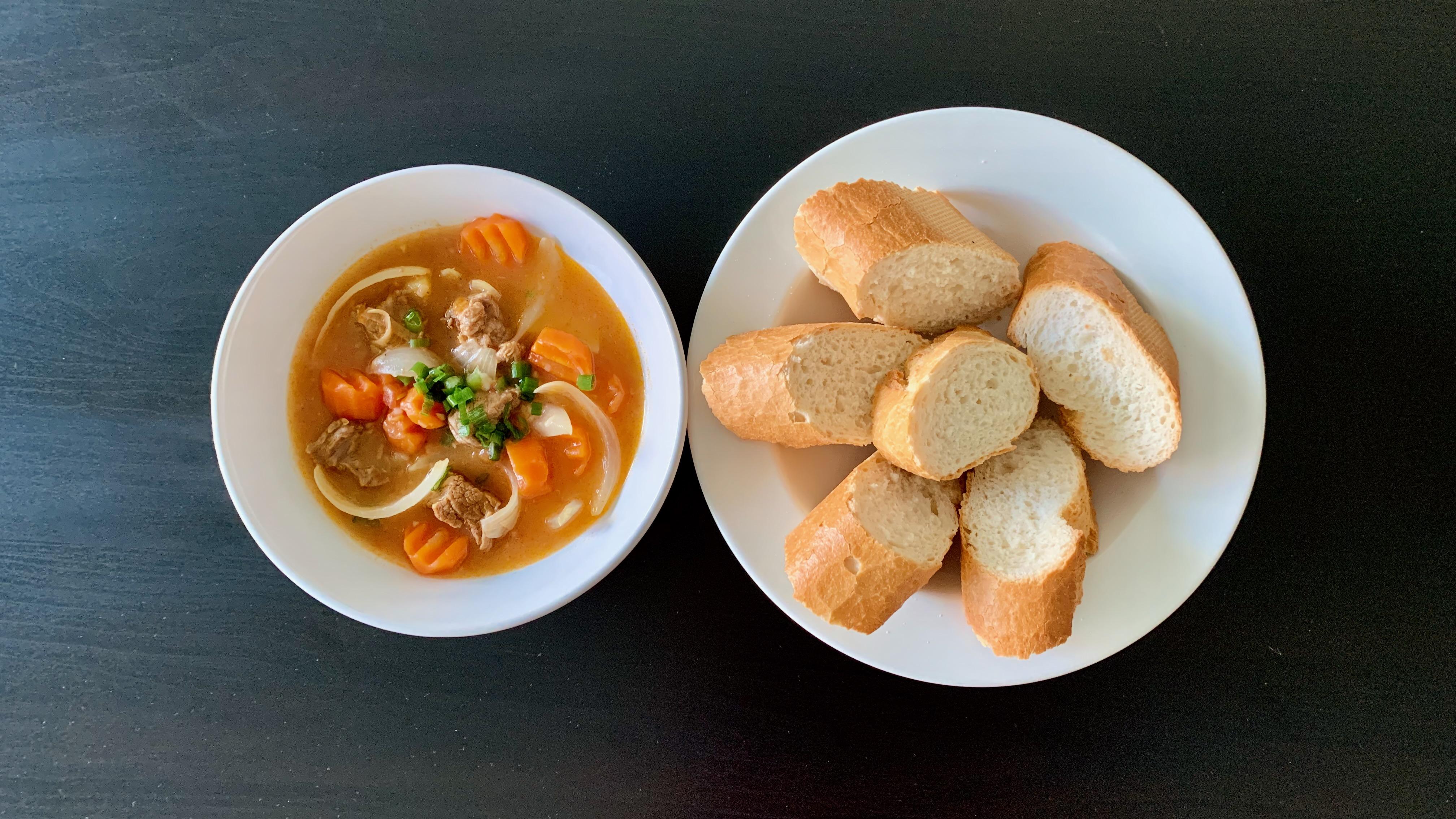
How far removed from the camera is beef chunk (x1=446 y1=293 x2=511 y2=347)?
90.8 inches

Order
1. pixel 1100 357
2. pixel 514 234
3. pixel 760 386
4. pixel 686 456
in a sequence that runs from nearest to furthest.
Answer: pixel 760 386 < pixel 1100 357 < pixel 514 234 < pixel 686 456

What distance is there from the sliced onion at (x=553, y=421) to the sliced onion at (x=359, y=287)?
0.60 m

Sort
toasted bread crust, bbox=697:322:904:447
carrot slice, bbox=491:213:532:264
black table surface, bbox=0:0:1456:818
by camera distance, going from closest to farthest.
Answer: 1. toasted bread crust, bbox=697:322:904:447
2. carrot slice, bbox=491:213:532:264
3. black table surface, bbox=0:0:1456:818

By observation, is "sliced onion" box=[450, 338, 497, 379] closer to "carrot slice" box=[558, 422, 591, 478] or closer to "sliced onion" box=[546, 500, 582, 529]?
"carrot slice" box=[558, 422, 591, 478]

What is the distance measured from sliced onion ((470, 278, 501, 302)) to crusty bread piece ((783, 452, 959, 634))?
117cm

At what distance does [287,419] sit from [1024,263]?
2309 millimetres

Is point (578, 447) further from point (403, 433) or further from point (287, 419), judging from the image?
point (287, 419)

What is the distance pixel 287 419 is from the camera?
2355 mm

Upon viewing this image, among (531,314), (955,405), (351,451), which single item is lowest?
(351,451)

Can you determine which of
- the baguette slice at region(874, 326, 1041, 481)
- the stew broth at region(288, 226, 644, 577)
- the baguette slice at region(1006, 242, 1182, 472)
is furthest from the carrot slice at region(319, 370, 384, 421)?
the baguette slice at region(1006, 242, 1182, 472)

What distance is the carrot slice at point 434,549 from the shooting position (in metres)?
2.34

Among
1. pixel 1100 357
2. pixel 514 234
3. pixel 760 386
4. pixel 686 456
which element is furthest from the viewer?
Answer: pixel 686 456

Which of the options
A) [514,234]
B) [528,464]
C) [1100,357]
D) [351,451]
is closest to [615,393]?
[528,464]

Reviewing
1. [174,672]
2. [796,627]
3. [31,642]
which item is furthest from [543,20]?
[31,642]
